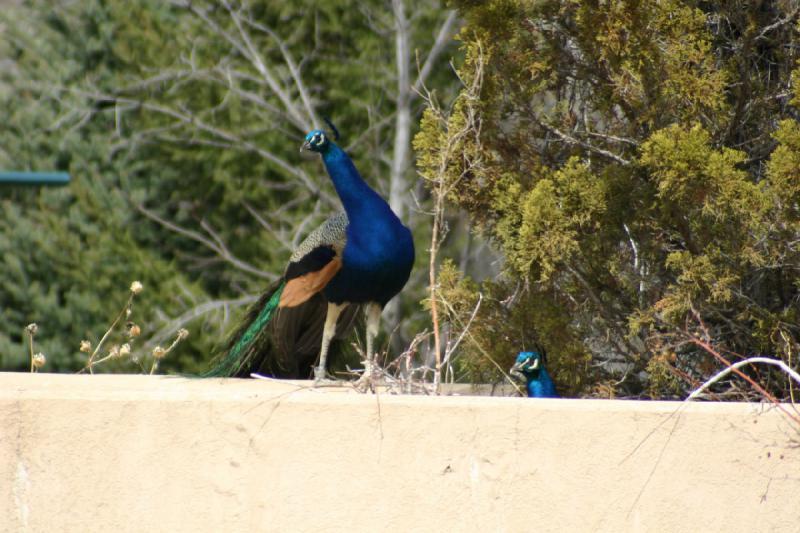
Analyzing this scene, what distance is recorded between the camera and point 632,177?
5188mm

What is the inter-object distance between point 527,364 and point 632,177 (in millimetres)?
849

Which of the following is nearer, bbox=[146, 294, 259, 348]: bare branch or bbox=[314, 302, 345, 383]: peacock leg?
bbox=[314, 302, 345, 383]: peacock leg

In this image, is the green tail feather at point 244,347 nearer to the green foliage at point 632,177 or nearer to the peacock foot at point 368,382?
the green foliage at point 632,177

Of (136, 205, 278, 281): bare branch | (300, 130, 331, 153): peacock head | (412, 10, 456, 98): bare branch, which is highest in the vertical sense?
(300, 130, 331, 153): peacock head

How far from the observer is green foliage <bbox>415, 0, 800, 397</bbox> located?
4840 millimetres

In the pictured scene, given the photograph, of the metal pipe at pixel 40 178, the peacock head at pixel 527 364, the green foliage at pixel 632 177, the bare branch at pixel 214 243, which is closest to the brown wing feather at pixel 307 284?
the green foliage at pixel 632 177

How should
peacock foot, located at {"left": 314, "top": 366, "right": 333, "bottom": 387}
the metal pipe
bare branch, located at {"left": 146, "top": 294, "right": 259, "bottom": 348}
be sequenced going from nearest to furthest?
1. peacock foot, located at {"left": 314, "top": 366, "right": 333, "bottom": 387}
2. the metal pipe
3. bare branch, located at {"left": 146, "top": 294, "right": 259, "bottom": 348}

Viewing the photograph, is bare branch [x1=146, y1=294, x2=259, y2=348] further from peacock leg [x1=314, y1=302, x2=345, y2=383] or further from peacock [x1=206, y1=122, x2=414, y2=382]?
peacock leg [x1=314, y1=302, x2=345, y2=383]

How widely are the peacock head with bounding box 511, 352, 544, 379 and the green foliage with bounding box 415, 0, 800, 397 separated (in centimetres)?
24

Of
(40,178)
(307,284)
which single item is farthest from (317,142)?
(40,178)

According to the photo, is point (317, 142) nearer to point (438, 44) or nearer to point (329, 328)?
point (329, 328)

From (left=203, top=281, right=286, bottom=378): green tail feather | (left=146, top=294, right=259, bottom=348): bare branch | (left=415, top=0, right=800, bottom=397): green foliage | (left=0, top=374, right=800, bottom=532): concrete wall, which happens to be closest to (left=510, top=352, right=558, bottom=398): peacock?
(left=415, top=0, right=800, bottom=397): green foliage

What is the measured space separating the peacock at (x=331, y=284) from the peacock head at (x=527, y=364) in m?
0.55

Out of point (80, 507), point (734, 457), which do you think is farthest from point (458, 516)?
point (80, 507)
